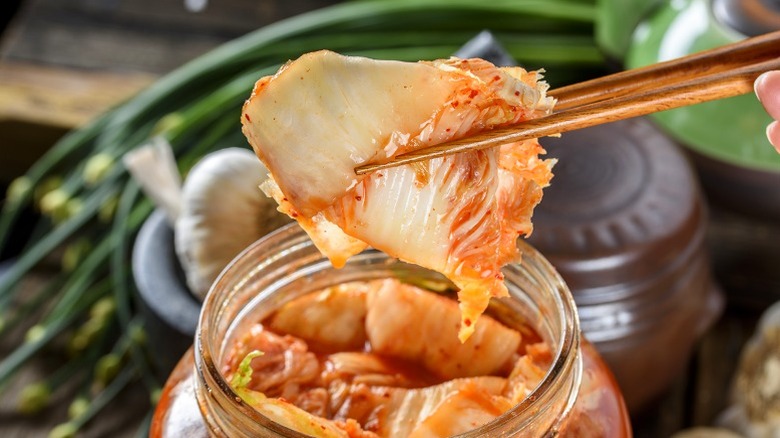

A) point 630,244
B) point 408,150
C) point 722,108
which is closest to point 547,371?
point 408,150

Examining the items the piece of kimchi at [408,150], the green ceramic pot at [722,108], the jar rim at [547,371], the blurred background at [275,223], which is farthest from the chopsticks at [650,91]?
the green ceramic pot at [722,108]

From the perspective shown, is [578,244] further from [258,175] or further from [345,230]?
[345,230]

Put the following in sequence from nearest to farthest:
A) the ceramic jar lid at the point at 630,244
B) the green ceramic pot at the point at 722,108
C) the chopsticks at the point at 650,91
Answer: the chopsticks at the point at 650,91, the ceramic jar lid at the point at 630,244, the green ceramic pot at the point at 722,108

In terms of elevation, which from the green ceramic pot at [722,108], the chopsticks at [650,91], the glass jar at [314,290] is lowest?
the green ceramic pot at [722,108]

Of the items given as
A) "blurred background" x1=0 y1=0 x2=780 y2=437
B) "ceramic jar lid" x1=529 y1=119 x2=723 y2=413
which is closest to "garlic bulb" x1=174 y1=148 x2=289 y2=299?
"blurred background" x1=0 y1=0 x2=780 y2=437

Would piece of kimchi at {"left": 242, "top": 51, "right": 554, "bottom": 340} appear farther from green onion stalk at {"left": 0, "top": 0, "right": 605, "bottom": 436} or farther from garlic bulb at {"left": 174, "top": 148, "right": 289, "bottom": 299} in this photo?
green onion stalk at {"left": 0, "top": 0, "right": 605, "bottom": 436}

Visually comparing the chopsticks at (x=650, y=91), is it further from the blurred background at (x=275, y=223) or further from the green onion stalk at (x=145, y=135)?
the green onion stalk at (x=145, y=135)

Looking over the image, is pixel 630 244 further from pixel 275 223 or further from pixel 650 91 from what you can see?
pixel 650 91
